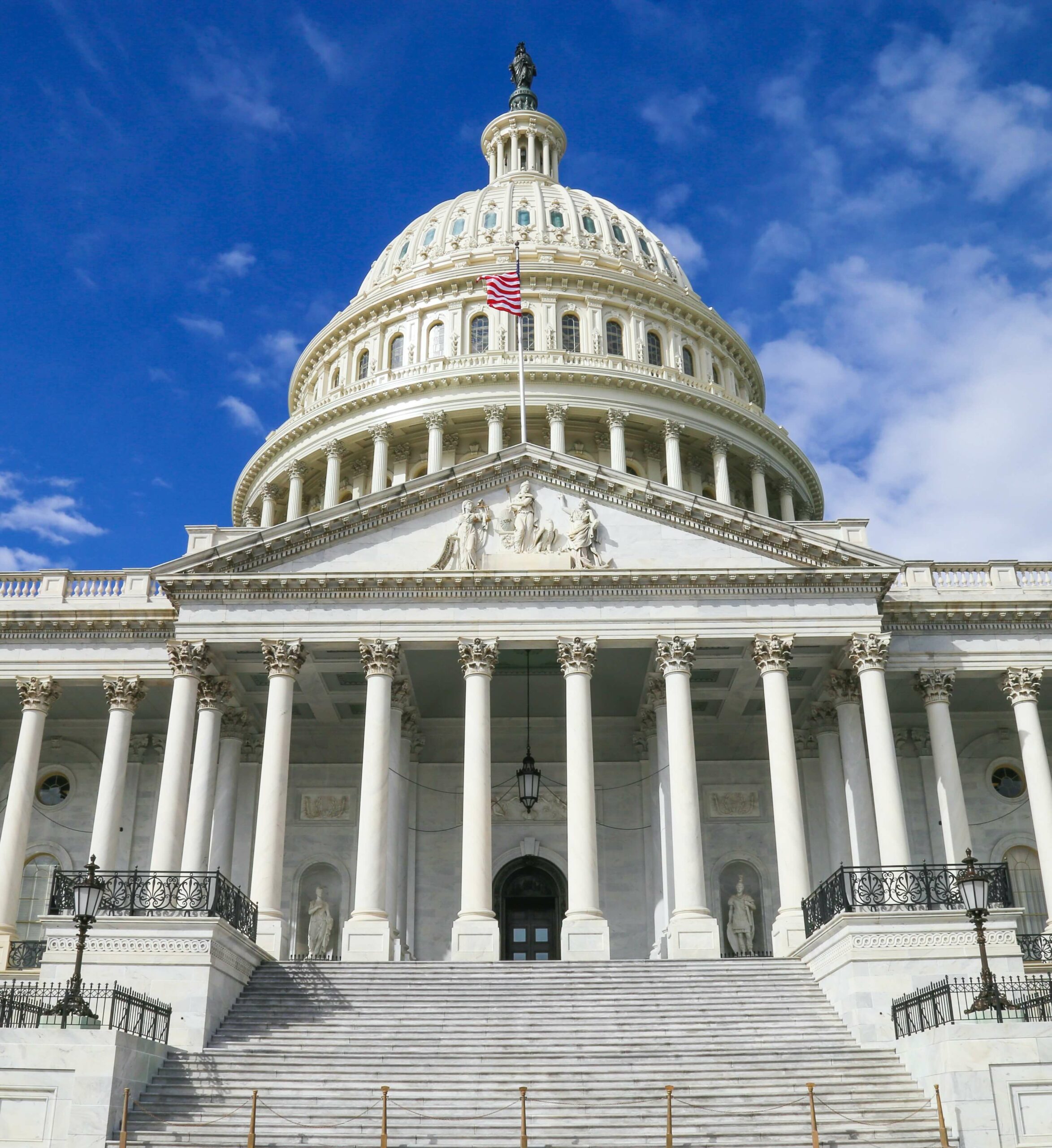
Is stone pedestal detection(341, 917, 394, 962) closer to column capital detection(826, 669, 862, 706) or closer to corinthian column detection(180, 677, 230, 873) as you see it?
corinthian column detection(180, 677, 230, 873)

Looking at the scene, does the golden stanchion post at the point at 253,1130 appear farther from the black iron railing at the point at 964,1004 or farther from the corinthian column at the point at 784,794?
the corinthian column at the point at 784,794

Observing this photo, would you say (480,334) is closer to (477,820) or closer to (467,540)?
(467,540)

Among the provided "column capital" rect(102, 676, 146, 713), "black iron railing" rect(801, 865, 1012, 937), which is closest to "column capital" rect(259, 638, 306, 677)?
"column capital" rect(102, 676, 146, 713)

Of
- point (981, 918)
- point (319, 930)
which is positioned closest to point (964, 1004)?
point (981, 918)

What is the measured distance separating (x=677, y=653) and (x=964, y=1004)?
12.7 meters

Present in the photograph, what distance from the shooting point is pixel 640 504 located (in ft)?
119

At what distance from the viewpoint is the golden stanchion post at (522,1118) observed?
18844 mm

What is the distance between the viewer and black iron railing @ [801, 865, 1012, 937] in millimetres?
27359

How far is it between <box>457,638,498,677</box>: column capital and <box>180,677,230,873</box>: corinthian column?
717 centimetres

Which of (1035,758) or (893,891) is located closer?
(893,891)

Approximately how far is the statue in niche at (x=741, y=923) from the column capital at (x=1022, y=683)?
10.3 meters

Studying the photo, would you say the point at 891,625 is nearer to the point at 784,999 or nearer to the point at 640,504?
the point at 640,504

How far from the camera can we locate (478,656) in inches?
1361

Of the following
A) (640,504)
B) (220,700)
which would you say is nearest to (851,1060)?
(640,504)
